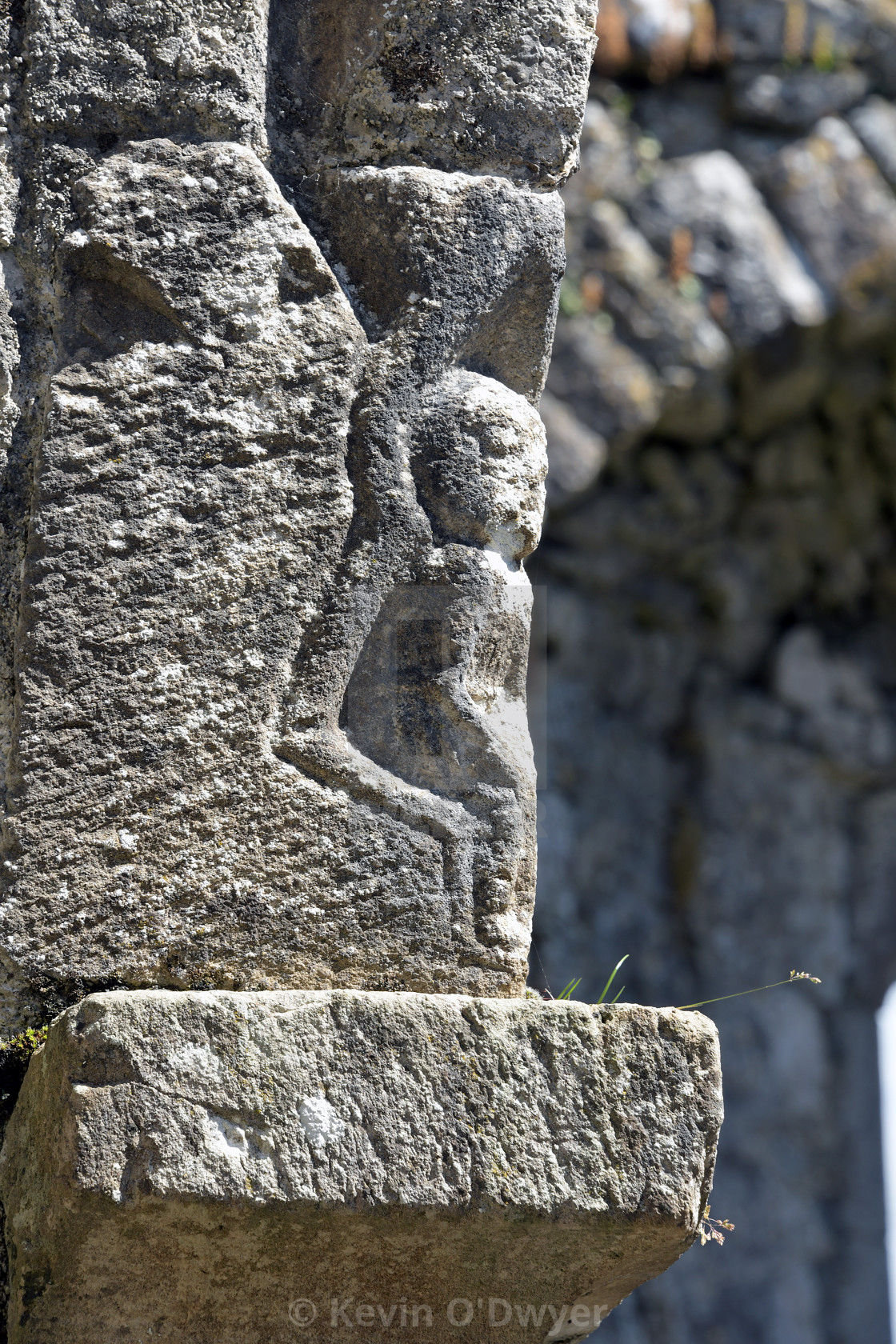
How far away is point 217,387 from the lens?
120cm

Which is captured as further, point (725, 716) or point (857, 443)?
point (725, 716)

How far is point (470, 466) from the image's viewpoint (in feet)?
4.00

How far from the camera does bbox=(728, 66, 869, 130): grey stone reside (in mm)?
3736

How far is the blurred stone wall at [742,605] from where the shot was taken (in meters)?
3.68

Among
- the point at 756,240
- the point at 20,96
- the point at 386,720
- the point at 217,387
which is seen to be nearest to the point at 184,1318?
the point at 386,720

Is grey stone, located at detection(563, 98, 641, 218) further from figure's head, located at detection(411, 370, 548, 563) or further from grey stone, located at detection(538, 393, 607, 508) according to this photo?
figure's head, located at detection(411, 370, 548, 563)

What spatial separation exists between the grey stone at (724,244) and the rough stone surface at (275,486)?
98.7 inches

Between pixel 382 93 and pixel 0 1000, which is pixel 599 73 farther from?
pixel 0 1000

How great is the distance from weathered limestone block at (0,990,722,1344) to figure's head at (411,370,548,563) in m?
0.44

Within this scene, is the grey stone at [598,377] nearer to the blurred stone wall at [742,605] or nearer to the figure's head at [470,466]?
the blurred stone wall at [742,605]

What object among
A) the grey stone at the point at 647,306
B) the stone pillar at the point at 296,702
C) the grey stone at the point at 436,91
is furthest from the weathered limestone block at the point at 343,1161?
the grey stone at the point at 647,306

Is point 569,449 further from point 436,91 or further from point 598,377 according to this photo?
point 436,91

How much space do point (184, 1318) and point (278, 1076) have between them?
228 mm

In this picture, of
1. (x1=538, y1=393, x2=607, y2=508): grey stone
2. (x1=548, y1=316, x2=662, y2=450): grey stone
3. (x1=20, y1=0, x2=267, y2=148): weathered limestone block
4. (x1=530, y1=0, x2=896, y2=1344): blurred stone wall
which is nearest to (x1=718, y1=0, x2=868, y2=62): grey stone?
(x1=530, y1=0, x2=896, y2=1344): blurred stone wall
